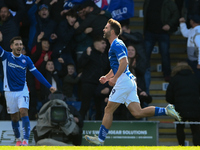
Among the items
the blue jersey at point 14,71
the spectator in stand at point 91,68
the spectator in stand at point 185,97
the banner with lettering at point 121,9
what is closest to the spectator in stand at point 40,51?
the spectator in stand at point 91,68

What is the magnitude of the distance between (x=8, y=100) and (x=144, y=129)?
3139 millimetres

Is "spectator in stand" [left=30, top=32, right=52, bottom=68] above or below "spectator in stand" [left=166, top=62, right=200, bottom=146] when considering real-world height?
above

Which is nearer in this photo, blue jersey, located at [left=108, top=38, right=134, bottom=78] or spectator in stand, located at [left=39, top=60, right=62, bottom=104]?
blue jersey, located at [left=108, top=38, right=134, bottom=78]

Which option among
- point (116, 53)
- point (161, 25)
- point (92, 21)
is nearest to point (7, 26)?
point (92, 21)

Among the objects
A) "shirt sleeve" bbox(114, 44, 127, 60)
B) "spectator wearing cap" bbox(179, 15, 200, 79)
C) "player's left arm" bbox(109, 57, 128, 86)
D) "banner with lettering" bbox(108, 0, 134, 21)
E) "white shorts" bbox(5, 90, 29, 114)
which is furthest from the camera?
"banner with lettering" bbox(108, 0, 134, 21)

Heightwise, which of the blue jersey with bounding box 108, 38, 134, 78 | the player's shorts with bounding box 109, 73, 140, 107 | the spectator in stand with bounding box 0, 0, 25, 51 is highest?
the spectator in stand with bounding box 0, 0, 25, 51

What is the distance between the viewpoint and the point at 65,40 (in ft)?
37.0

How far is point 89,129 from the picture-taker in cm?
1031

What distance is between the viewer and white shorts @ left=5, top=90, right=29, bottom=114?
9.01 meters

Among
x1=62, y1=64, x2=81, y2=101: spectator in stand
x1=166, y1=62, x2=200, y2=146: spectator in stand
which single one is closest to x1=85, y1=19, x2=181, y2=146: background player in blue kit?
x1=166, y1=62, x2=200, y2=146: spectator in stand

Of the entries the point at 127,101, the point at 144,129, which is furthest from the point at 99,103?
the point at 127,101

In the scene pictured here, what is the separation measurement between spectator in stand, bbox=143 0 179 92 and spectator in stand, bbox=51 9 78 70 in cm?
201

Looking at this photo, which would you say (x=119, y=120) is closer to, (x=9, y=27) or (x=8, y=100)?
(x=8, y=100)

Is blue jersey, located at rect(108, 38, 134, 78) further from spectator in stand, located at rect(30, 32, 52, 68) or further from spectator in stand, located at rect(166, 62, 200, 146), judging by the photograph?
spectator in stand, located at rect(30, 32, 52, 68)
